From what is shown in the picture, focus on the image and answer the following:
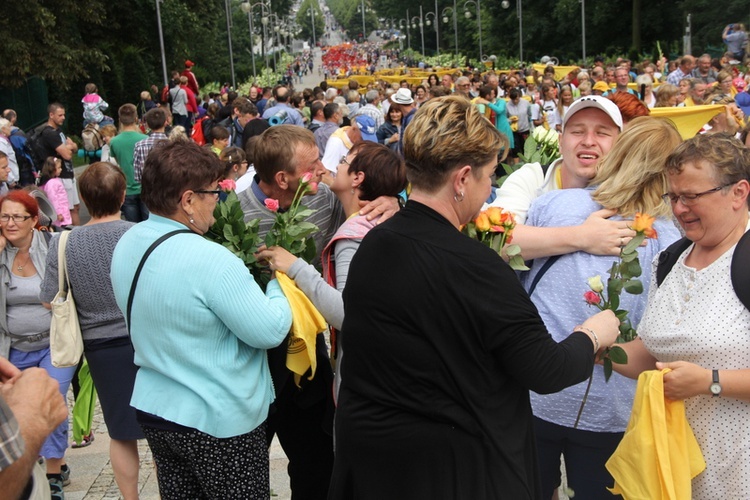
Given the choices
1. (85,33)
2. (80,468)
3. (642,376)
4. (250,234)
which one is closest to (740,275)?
(642,376)

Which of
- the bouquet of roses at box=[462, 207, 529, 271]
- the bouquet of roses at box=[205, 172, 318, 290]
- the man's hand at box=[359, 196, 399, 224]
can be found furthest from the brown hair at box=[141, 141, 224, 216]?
the bouquet of roses at box=[462, 207, 529, 271]

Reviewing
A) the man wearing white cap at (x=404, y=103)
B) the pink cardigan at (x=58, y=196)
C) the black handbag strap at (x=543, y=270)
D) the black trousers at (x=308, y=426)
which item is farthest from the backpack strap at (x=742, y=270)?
the pink cardigan at (x=58, y=196)

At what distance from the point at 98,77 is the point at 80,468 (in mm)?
29171

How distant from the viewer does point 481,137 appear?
2.57 m

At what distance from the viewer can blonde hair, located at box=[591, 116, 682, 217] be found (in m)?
3.19

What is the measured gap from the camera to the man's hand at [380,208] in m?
3.76

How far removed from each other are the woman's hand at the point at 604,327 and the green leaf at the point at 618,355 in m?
0.07

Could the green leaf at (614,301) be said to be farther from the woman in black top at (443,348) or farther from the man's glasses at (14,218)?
the man's glasses at (14,218)

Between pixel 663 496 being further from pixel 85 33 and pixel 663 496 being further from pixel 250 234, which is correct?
pixel 85 33

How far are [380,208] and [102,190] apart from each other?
1.78 metres

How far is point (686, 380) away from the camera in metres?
2.72

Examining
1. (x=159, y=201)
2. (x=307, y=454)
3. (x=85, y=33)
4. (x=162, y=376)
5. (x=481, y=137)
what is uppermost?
(x=85, y=33)

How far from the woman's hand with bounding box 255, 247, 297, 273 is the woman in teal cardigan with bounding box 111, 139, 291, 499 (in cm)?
9

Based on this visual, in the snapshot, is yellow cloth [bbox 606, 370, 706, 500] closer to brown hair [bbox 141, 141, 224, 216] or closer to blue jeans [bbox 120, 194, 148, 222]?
brown hair [bbox 141, 141, 224, 216]
